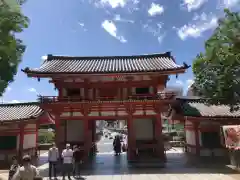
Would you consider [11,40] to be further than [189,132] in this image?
No

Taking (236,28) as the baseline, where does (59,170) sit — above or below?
below

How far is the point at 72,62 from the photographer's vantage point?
2441cm

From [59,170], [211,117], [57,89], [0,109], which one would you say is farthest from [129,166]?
[0,109]

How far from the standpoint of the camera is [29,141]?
75.9 feet

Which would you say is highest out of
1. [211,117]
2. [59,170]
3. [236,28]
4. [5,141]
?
[236,28]

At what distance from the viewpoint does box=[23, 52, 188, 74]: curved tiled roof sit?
19578 mm

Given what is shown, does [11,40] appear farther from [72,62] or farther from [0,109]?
[0,109]

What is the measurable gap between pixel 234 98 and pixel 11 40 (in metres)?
14.4

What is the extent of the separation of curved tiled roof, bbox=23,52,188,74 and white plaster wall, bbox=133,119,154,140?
5160mm

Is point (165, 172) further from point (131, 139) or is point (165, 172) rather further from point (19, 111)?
point (19, 111)

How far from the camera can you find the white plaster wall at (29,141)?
872 inches

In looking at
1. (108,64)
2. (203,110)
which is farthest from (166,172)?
(108,64)

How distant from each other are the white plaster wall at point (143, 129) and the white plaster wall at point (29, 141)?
11.0 metres

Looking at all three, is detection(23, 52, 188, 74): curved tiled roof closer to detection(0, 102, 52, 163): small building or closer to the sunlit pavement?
detection(0, 102, 52, 163): small building
